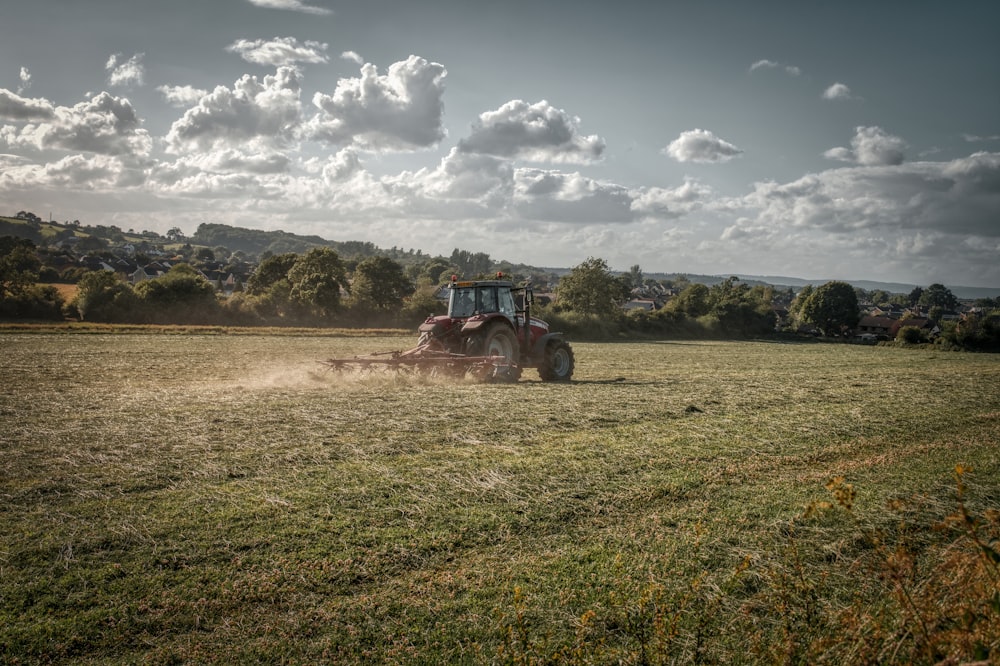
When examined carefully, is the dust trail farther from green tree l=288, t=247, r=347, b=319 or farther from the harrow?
green tree l=288, t=247, r=347, b=319

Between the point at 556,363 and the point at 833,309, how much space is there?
66.5 metres

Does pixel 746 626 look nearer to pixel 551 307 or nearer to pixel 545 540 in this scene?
pixel 545 540

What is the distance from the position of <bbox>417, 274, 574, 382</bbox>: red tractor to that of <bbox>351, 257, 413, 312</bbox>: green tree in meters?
29.9

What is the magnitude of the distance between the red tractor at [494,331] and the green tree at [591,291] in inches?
1448

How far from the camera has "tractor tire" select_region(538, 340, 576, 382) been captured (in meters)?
14.2

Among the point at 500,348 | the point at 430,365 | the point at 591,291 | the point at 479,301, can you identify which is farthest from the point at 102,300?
the point at 591,291

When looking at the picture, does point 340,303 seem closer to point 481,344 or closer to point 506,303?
point 506,303

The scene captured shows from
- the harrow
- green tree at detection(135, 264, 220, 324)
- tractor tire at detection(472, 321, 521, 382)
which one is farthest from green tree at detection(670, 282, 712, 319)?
the harrow

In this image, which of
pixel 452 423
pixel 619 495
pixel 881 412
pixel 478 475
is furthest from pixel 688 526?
pixel 881 412

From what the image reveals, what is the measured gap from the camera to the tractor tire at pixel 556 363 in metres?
14.2

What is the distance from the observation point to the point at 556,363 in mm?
14570

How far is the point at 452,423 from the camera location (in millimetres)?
8164

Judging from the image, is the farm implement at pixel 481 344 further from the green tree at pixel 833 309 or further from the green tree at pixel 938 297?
the green tree at pixel 938 297

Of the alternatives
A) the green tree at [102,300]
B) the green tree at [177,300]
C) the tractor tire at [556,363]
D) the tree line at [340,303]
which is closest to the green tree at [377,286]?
the tree line at [340,303]
